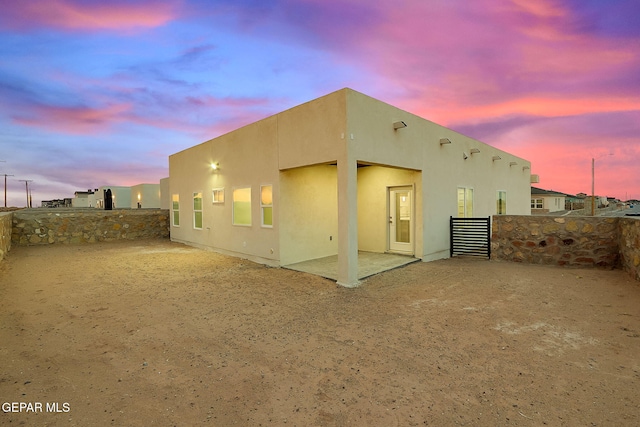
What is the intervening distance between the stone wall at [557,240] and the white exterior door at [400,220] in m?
2.51

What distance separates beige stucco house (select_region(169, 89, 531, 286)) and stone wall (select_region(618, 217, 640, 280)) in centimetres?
421

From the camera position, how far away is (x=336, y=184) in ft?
32.8

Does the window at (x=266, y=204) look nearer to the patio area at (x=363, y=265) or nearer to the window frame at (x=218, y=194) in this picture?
the patio area at (x=363, y=265)

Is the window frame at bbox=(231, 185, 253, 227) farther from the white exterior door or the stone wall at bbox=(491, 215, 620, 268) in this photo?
the stone wall at bbox=(491, 215, 620, 268)

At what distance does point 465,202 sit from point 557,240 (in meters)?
3.77

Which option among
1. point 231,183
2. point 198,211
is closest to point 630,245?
point 231,183

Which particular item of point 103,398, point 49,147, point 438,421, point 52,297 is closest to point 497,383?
point 438,421

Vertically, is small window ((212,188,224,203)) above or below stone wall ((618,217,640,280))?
above

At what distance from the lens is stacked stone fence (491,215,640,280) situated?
6620mm

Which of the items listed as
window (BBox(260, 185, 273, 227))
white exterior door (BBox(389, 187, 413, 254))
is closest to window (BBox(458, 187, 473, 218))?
white exterior door (BBox(389, 187, 413, 254))

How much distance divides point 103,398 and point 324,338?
7.80 ft

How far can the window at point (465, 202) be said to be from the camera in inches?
433

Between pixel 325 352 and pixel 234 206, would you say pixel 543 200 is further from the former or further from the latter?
pixel 325 352

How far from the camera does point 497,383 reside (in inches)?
109
